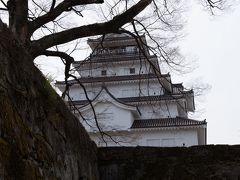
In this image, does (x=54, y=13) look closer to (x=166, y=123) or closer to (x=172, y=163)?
(x=172, y=163)

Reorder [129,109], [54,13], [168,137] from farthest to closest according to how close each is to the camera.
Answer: [129,109], [168,137], [54,13]

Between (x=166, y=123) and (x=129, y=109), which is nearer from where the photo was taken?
(x=166, y=123)

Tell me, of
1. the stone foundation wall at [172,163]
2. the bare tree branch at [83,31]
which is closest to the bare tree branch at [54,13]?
the bare tree branch at [83,31]

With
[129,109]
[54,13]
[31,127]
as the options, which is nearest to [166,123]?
[129,109]

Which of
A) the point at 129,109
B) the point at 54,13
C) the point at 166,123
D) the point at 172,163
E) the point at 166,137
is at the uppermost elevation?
the point at 129,109

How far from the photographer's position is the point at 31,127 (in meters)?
2.75

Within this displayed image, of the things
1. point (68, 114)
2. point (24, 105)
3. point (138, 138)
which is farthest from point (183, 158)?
point (138, 138)

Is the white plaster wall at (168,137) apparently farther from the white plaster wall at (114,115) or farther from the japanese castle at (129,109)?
the white plaster wall at (114,115)

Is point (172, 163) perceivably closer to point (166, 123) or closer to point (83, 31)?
point (83, 31)

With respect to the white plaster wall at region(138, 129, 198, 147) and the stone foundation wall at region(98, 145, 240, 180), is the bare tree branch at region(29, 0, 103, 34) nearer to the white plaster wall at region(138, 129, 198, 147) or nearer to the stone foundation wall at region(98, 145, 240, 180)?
the stone foundation wall at region(98, 145, 240, 180)

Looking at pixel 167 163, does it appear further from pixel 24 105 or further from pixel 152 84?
pixel 152 84

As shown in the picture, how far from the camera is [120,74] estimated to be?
25.3 metres

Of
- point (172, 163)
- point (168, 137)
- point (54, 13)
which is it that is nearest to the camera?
point (172, 163)

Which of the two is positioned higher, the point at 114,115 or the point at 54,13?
the point at 114,115
